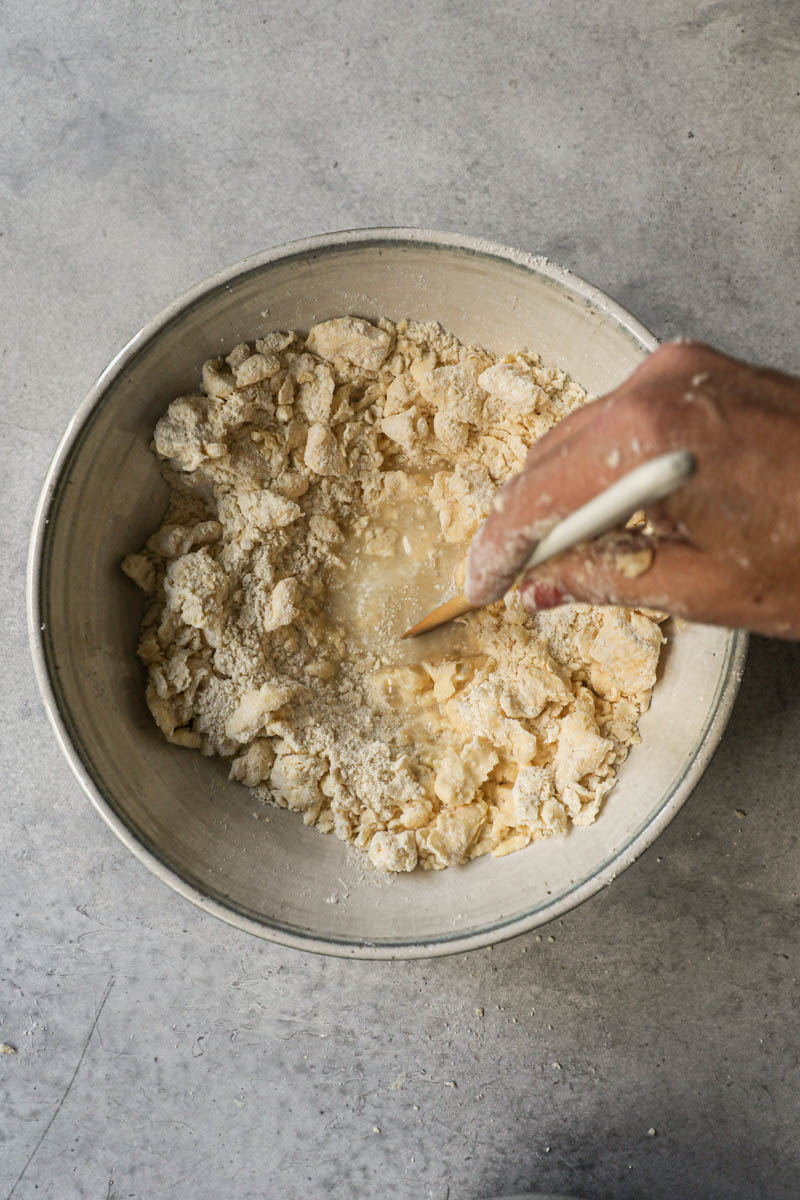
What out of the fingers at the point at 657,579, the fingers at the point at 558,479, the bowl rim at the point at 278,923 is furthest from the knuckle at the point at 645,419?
the bowl rim at the point at 278,923

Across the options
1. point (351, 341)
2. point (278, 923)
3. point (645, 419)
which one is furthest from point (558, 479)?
point (278, 923)

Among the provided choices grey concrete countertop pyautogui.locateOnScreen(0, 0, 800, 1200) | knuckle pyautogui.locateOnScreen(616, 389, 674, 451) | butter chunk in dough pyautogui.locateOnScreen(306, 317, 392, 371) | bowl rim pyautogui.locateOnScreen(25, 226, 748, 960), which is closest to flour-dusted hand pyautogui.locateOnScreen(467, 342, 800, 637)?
knuckle pyautogui.locateOnScreen(616, 389, 674, 451)

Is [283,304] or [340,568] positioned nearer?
[283,304]

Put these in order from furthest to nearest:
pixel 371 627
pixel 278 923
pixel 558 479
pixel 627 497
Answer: pixel 371 627
pixel 278 923
pixel 558 479
pixel 627 497

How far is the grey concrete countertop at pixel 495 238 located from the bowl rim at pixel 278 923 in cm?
26

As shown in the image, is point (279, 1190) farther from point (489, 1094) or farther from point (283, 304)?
point (283, 304)

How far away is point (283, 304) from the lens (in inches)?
47.1

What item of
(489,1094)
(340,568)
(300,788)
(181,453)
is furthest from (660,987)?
(181,453)

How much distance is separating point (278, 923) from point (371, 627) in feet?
1.43

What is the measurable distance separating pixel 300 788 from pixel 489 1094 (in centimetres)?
60

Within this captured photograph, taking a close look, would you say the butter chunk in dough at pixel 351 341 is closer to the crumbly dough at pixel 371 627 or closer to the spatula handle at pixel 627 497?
the crumbly dough at pixel 371 627

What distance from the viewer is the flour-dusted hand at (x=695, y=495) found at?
75 centimetres

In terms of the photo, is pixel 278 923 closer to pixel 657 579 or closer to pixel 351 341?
pixel 657 579

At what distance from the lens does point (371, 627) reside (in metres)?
1.32
